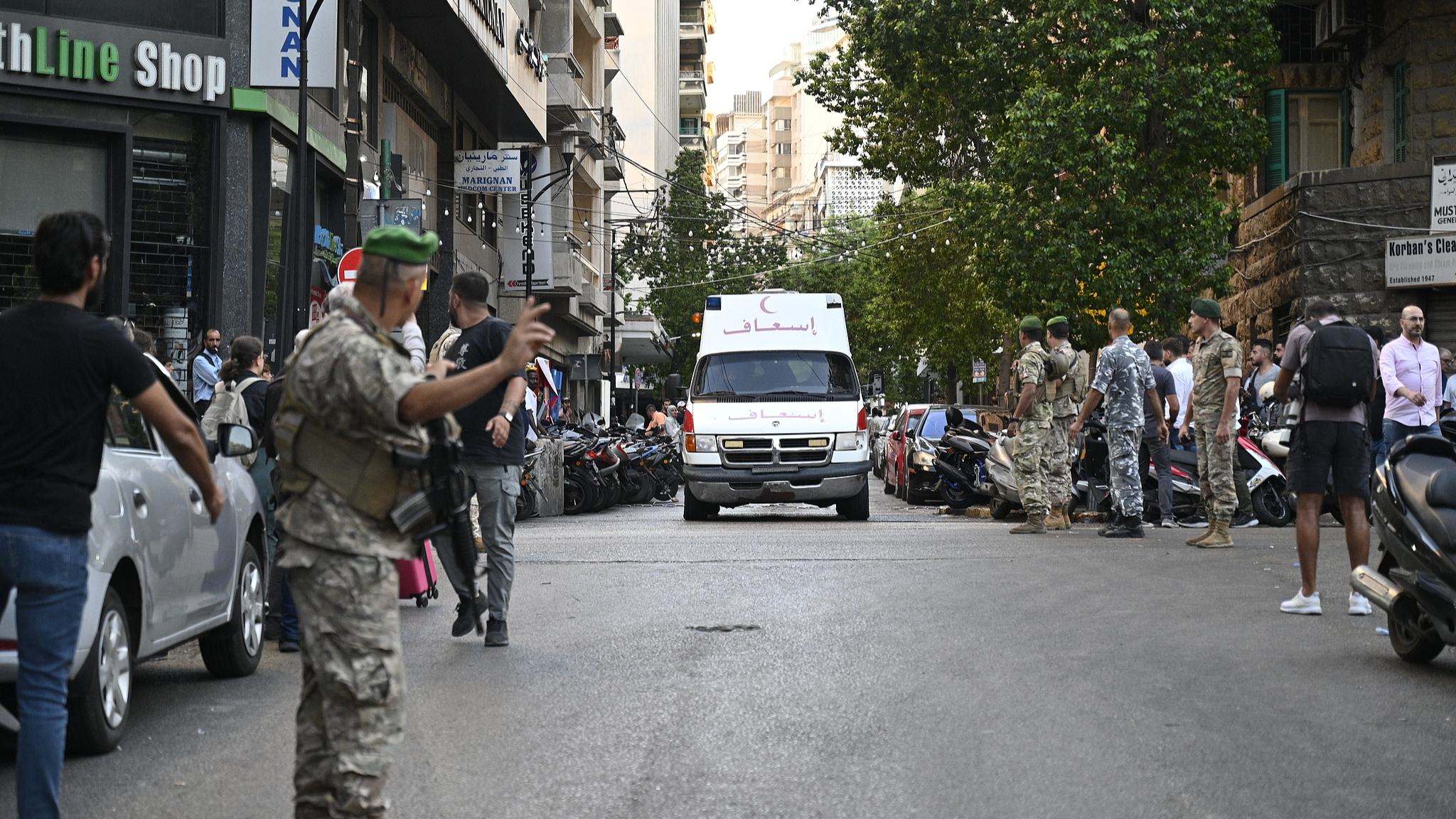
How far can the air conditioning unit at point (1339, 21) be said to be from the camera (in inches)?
1032

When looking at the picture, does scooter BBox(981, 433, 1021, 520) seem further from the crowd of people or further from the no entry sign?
the no entry sign

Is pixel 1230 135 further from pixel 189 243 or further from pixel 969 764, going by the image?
pixel 969 764

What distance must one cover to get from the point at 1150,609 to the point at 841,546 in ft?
16.1

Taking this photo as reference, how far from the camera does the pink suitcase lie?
9.73m

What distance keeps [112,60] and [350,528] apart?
1631cm

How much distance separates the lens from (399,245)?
444 centimetres

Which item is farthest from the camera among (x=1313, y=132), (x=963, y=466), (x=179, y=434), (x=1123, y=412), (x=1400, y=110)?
(x=1313, y=132)

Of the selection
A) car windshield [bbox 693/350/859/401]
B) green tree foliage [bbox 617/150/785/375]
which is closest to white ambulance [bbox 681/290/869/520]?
car windshield [bbox 693/350/859/401]

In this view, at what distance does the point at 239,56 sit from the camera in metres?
20.2

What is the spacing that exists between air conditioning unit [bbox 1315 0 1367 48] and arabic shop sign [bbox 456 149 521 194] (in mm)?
15285

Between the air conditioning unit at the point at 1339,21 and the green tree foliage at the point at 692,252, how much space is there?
38948mm

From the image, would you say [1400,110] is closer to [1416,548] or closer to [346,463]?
[1416,548]

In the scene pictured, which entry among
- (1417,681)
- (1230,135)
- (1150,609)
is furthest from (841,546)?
(1230,135)

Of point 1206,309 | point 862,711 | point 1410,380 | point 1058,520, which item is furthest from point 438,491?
point 1058,520
